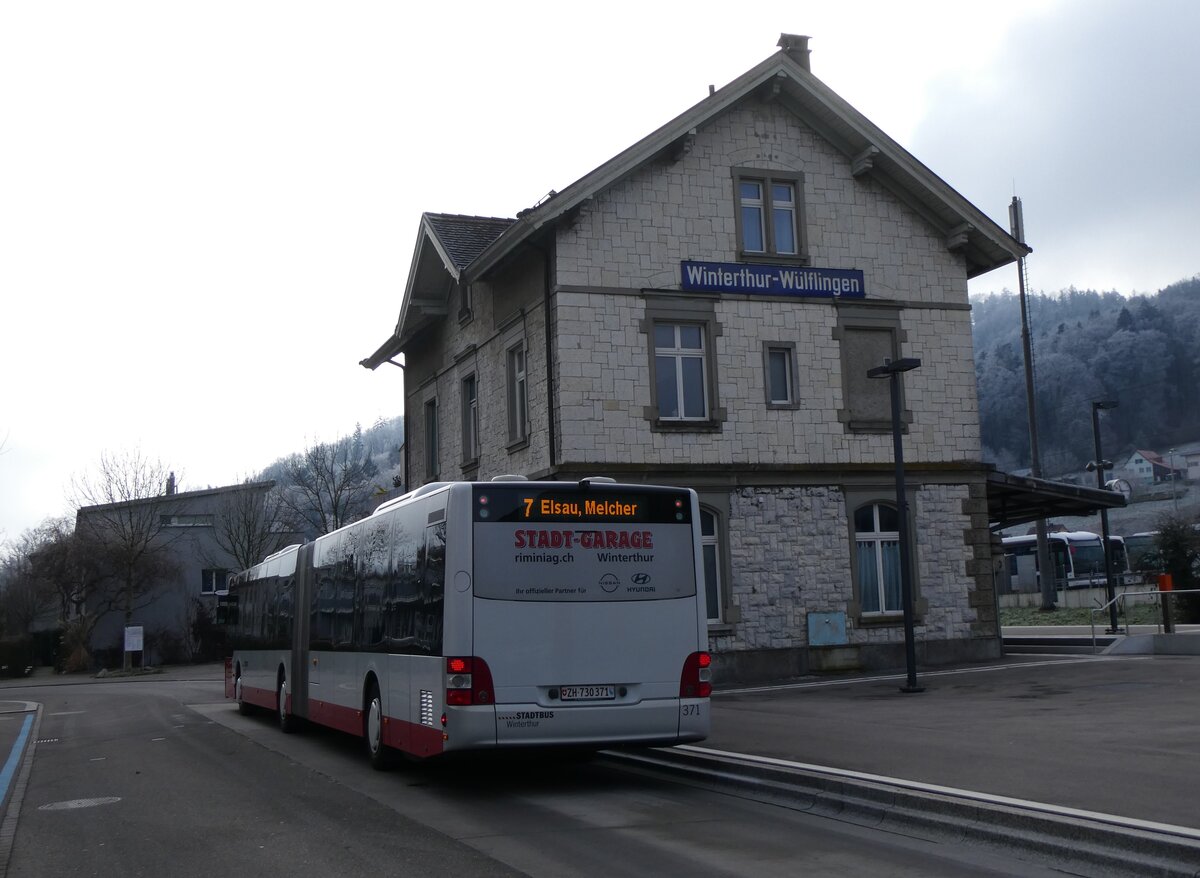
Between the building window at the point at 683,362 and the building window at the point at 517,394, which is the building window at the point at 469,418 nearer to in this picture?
the building window at the point at 517,394

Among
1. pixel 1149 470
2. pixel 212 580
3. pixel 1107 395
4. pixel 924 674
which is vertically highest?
pixel 1107 395

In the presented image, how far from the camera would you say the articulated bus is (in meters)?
11.4

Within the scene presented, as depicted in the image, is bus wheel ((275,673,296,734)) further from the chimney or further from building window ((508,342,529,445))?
the chimney

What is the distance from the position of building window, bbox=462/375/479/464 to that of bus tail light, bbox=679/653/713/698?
1736 cm

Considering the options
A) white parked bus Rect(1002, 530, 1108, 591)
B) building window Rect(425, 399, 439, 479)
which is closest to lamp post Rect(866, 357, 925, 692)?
building window Rect(425, 399, 439, 479)

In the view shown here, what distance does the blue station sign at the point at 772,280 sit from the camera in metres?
24.6

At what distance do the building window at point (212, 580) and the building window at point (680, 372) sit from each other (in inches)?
1853

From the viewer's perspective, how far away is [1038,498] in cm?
2844

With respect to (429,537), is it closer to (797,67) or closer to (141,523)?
(797,67)

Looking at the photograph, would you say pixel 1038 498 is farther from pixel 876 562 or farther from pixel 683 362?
pixel 683 362

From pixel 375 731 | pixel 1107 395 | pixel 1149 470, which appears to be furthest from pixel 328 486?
pixel 1149 470

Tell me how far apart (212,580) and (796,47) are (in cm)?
4907

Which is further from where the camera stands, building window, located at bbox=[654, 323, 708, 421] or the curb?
building window, located at bbox=[654, 323, 708, 421]

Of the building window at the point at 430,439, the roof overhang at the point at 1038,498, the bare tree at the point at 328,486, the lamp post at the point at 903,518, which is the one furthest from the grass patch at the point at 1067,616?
the bare tree at the point at 328,486
